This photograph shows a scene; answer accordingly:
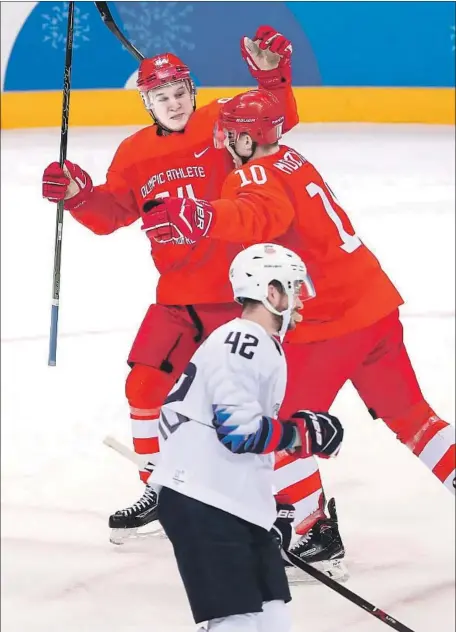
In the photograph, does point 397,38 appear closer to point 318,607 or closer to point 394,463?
point 394,463

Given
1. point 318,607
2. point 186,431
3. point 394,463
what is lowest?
point 394,463

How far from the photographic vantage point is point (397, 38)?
8.45 metres

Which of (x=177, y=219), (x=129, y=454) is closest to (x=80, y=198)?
(x=177, y=219)

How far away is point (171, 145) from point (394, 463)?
250cm

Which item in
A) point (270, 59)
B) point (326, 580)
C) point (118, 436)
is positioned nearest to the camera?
point (270, 59)

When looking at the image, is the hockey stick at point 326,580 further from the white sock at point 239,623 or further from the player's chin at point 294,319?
the player's chin at point 294,319

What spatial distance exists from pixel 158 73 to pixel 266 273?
0.44 metres

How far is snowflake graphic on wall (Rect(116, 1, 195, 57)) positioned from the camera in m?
2.37

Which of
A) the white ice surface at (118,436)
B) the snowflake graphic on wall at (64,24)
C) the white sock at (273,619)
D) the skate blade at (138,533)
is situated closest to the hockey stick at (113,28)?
the snowflake graphic on wall at (64,24)

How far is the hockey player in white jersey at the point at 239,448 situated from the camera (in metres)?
1.83

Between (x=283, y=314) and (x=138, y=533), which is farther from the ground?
(x=283, y=314)

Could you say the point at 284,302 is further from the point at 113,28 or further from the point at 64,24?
the point at 64,24

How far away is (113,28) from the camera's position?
220 centimetres

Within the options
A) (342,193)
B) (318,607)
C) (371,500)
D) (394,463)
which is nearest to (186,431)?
(318,607)
